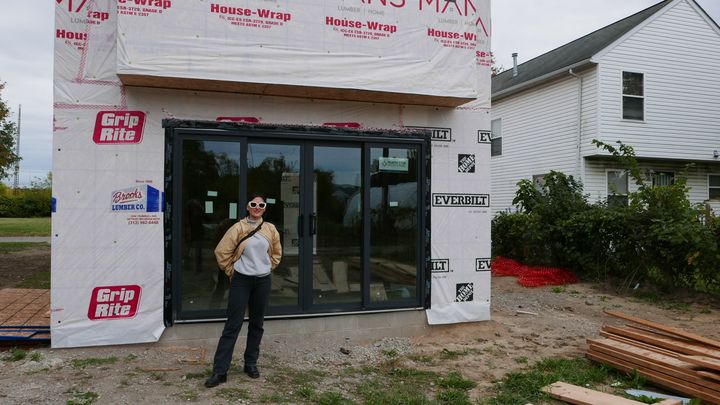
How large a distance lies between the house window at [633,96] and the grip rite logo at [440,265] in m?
11.0

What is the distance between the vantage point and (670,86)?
51.1 feet

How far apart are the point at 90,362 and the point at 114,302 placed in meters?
0.67

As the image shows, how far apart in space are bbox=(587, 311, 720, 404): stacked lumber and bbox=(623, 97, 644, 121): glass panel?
35.2 ft

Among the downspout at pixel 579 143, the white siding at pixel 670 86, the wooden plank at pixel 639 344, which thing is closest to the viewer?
the wooden plank at pixel 639 344

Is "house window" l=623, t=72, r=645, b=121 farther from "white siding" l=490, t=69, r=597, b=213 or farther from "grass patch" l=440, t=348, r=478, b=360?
"grass patch" l=440, t=348, r=478, b=360

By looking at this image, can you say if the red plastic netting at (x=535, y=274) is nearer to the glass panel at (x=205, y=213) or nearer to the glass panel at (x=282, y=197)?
the glass panel at (x=282, y=197)

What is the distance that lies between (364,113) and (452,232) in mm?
1996

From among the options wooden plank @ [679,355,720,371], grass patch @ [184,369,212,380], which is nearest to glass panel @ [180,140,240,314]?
grass patch @ [184,369,212,380]

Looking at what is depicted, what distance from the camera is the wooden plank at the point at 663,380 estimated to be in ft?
15.2

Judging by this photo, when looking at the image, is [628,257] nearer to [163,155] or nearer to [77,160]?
[163,155]

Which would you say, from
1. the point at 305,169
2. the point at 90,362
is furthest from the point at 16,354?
the point at 305,169

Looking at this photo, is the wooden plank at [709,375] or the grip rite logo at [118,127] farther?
the grip rite logo at [118,127]

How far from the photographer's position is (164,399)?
4426 millimetres

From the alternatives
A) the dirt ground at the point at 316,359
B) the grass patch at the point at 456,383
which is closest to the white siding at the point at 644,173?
the dirt ground at the point at 316,359
